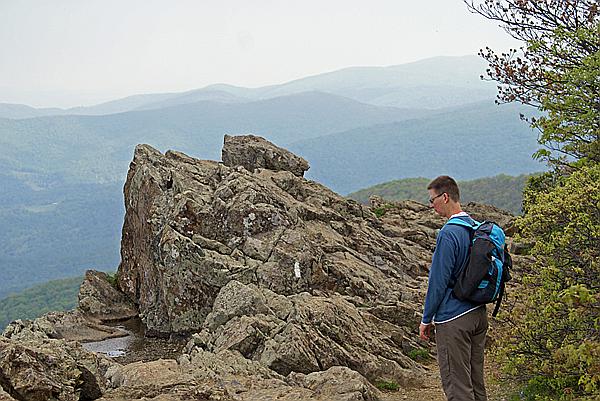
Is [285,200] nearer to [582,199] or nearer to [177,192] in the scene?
[177,192]

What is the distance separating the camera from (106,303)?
23469mm

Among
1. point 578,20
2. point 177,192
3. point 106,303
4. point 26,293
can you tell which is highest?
point 578,20

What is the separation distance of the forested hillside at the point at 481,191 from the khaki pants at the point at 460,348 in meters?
93.3

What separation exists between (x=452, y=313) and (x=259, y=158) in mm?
20830

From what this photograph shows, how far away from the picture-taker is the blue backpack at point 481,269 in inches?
318

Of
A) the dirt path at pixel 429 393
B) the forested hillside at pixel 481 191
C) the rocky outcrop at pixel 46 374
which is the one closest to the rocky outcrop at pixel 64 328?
the rocky outcrop at pixel 46 374

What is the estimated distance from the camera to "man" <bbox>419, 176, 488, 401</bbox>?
26.9 ft

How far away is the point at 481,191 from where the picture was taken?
12181 centimetres

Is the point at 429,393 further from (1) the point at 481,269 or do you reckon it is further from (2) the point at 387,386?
(1) the point at 481,269

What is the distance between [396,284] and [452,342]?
1288 cm

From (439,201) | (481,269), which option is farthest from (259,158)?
(481,269)

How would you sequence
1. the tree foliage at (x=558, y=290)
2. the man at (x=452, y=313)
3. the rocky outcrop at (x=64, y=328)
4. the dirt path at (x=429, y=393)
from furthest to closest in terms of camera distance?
the rocky outcrop at (x=64, y=328), the dirt path at (x=429, y=393), the tree foliage at (x=558, y=290), the man at (x=452, y=313)

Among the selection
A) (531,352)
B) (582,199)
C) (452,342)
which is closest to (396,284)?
(531,352)

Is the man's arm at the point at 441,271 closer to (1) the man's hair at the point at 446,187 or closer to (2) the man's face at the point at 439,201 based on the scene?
(2) the man's face at the point at 439,201
